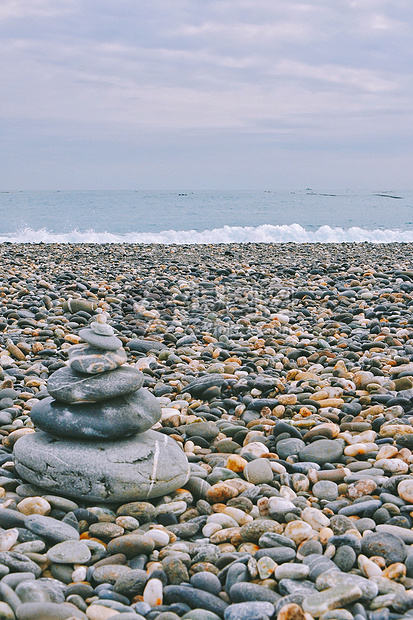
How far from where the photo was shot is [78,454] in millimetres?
2967

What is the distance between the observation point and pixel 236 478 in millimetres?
3262

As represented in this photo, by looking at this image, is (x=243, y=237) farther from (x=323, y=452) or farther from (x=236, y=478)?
(x=236, y=478)

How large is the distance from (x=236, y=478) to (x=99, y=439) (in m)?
0.86

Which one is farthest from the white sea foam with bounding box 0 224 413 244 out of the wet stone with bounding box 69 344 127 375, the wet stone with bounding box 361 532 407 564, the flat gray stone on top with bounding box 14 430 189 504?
the wet stone with bounding box 361 532 407 564

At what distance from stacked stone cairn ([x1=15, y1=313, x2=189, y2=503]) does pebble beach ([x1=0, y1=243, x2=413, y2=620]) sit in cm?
4

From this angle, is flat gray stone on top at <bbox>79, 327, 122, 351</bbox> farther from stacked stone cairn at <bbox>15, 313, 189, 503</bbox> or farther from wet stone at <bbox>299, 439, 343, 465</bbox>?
wet stone at <bbox>299, 439, 343, 465</bbox>

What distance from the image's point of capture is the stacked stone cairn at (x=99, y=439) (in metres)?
2.90

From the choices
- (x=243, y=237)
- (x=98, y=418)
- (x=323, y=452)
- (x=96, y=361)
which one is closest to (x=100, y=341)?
(x=96, y=361)

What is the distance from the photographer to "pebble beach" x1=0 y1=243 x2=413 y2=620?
2199mm

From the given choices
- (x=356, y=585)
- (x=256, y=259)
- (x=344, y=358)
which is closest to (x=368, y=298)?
(x=344, y=358)

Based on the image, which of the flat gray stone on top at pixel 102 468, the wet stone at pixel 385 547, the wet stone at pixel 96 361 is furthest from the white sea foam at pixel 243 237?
the wet stone at pixel 385 547

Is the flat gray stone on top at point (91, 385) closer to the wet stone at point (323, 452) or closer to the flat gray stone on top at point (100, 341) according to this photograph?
the flat gray stone on top at point (100, 341)

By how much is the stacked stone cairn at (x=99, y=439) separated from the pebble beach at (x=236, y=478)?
4 centimetres

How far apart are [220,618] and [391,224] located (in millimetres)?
36001
